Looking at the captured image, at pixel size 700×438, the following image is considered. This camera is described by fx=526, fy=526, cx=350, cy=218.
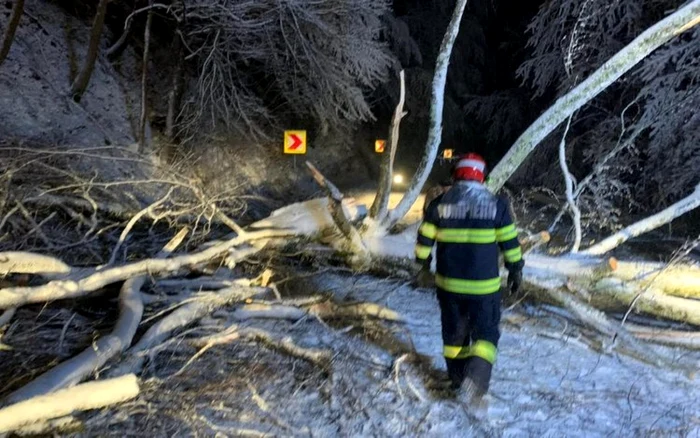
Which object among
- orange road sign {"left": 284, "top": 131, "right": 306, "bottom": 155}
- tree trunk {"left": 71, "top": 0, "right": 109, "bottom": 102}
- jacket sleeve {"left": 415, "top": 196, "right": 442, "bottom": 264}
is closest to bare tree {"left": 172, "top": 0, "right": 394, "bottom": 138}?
orange road sign {"left": 284, "top": 131, "right": 306, "bottom": 155}

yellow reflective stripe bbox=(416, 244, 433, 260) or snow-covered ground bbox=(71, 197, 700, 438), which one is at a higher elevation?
yellow reflective stripe bbox=(416, 244, 433, 260)

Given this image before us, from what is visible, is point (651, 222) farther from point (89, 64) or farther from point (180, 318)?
point (89, 64)

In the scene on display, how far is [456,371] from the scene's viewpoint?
11.3 feet

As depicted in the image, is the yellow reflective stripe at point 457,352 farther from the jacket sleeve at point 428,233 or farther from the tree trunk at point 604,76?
the tree trunk at point 604,76

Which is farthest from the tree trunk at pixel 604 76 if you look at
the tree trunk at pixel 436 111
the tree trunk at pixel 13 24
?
the tree trunk at pixel 13 24

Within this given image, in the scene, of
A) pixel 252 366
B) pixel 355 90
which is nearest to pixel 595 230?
pixel 355 90

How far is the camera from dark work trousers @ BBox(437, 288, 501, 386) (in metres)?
3.37

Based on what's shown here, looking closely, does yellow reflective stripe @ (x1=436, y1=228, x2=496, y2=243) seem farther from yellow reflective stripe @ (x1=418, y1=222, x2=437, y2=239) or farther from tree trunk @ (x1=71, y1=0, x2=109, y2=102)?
tree trunk @ (x1=71, y1=0, x2=109, y2=102)

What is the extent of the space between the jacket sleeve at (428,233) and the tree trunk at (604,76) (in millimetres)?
2602

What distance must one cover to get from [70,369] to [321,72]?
7817 mm

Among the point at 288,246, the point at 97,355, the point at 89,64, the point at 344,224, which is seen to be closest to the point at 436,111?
the point at 344,224

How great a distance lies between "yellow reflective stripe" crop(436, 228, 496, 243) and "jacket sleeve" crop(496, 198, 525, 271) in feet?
0.23

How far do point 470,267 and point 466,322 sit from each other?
0.39 meters

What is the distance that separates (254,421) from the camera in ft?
9.99
